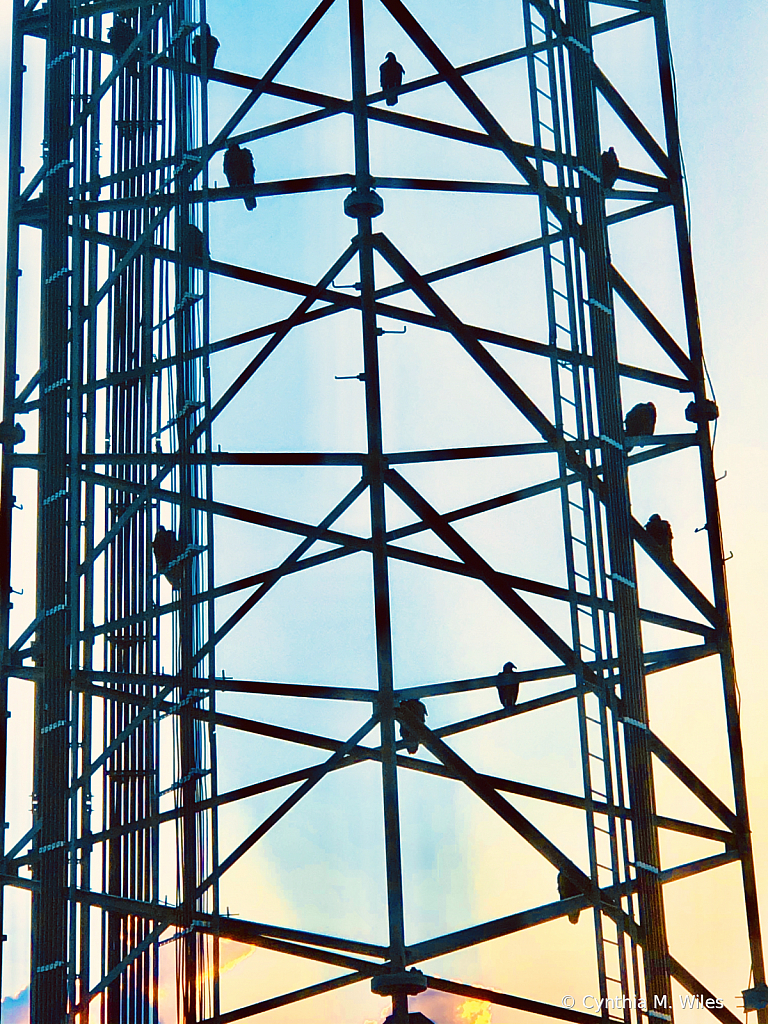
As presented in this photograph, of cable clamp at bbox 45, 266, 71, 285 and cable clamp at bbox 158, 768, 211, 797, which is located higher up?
cable clamp at bbox 45, 266, 71, 285

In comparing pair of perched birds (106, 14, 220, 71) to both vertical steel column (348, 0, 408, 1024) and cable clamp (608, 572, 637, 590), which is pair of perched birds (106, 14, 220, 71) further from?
cable clamp (608, 572, 637, 590)

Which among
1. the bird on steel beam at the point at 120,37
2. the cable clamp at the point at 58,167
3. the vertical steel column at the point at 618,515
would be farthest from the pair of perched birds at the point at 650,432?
the bird on steel beam at the point at 120,37

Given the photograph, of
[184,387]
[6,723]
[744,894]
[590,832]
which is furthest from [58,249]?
[744,894]

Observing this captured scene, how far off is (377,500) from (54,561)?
10.4 ft

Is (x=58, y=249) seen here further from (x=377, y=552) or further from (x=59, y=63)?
(x=377, y=552)

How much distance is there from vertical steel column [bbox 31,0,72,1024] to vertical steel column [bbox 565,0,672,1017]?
16.4 ft

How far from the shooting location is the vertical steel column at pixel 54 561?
1508 cm

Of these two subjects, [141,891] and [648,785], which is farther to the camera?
[141,891]

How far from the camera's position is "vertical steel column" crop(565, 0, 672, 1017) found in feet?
48.3

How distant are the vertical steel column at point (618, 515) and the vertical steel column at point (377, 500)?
2.07 m

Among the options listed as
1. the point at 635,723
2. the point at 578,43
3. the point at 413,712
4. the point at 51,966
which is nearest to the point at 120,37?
the point at 578,43

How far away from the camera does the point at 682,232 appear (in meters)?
18.1

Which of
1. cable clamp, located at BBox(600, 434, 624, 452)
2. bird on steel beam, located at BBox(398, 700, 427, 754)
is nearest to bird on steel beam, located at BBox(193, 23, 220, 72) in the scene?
cable clamp, located at BBox(600, 434, 624, 452)

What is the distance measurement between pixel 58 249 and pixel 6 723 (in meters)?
4.61
